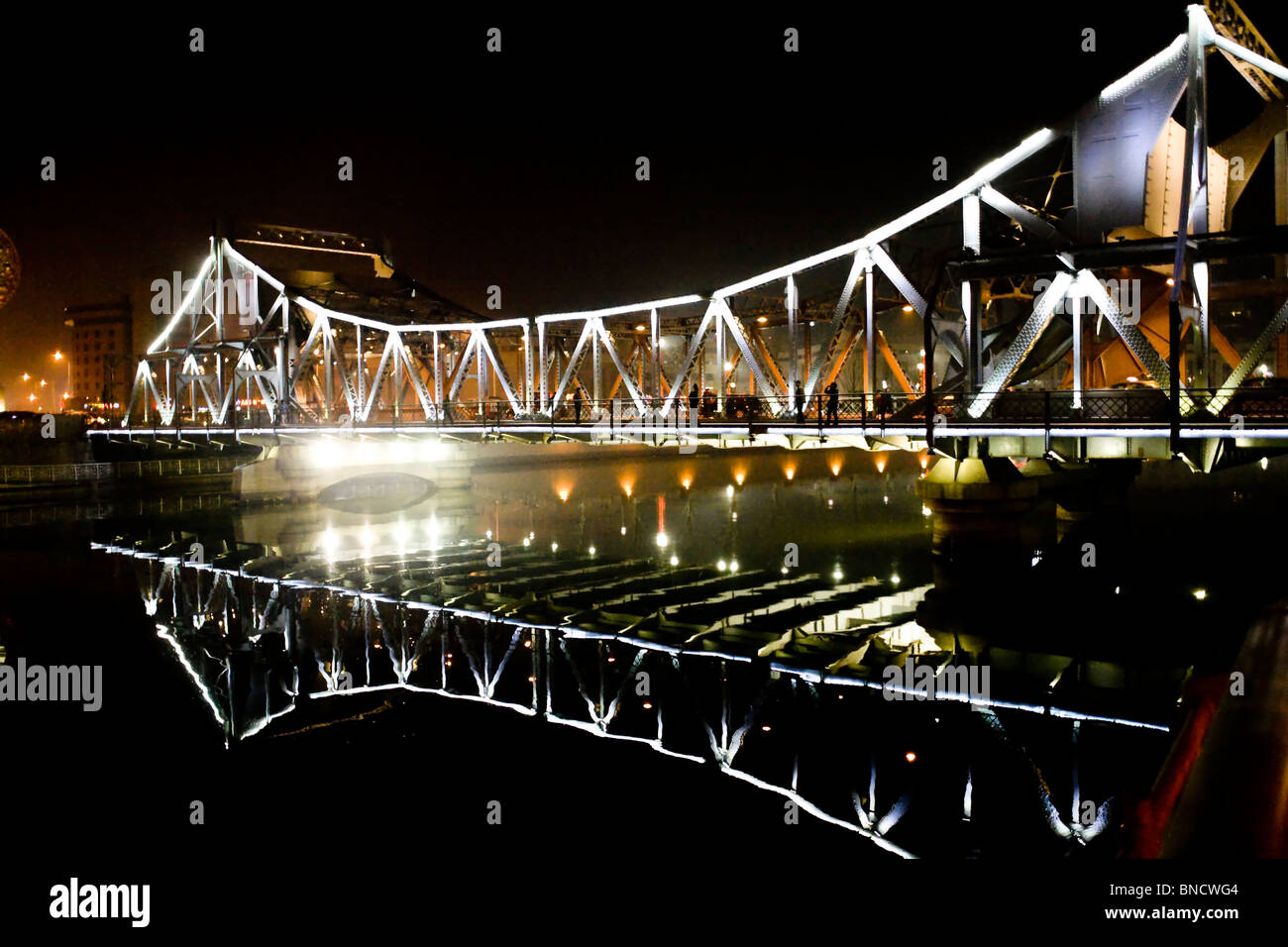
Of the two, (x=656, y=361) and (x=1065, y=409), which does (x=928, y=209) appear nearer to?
(x=1065, y=409)

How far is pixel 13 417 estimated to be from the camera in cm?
5850

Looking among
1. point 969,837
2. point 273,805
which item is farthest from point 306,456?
point 969,837

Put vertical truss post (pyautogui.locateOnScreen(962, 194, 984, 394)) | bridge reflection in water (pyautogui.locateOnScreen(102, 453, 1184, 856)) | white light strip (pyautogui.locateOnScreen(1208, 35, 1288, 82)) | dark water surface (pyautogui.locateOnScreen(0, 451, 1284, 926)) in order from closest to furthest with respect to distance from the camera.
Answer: dark water surface (pyautogui.locateOnScreen(0, 451, 1284, 926))
bridge reflection in water (pyautogui.locateOnScreen(102, 453, 1184, 856))
white light strip (pyautogui.locateOnScreen(1208, 35, 1288, 82))
vertical truss post (pyautogui.locateOnScreen(962, 194, 984, 394))

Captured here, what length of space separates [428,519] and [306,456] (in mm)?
14121

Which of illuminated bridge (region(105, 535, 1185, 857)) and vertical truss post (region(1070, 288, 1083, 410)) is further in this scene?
vertical truss post (region(1070, 288, 1083, 410))

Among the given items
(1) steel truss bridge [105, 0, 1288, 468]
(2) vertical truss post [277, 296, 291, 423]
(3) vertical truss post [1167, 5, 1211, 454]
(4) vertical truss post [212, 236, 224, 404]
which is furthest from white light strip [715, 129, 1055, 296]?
(4) vertical truss post [212, 236, 224, 404]

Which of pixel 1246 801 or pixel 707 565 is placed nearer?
pixel 1246 801

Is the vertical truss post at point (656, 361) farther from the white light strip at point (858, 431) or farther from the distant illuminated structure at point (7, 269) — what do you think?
the distant illuminated structure at point (7, 269)

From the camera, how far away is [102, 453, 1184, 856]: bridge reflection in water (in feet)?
40.4

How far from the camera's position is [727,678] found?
17.8m

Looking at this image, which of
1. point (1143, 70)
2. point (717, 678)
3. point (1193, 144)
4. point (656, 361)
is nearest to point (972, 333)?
point (1193, 144)

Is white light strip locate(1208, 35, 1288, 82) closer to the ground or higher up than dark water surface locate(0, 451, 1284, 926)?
higher up

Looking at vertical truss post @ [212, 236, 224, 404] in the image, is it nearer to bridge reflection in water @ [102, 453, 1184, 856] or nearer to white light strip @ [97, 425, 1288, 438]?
white light strip @ [97, 425, 1288, 438]
